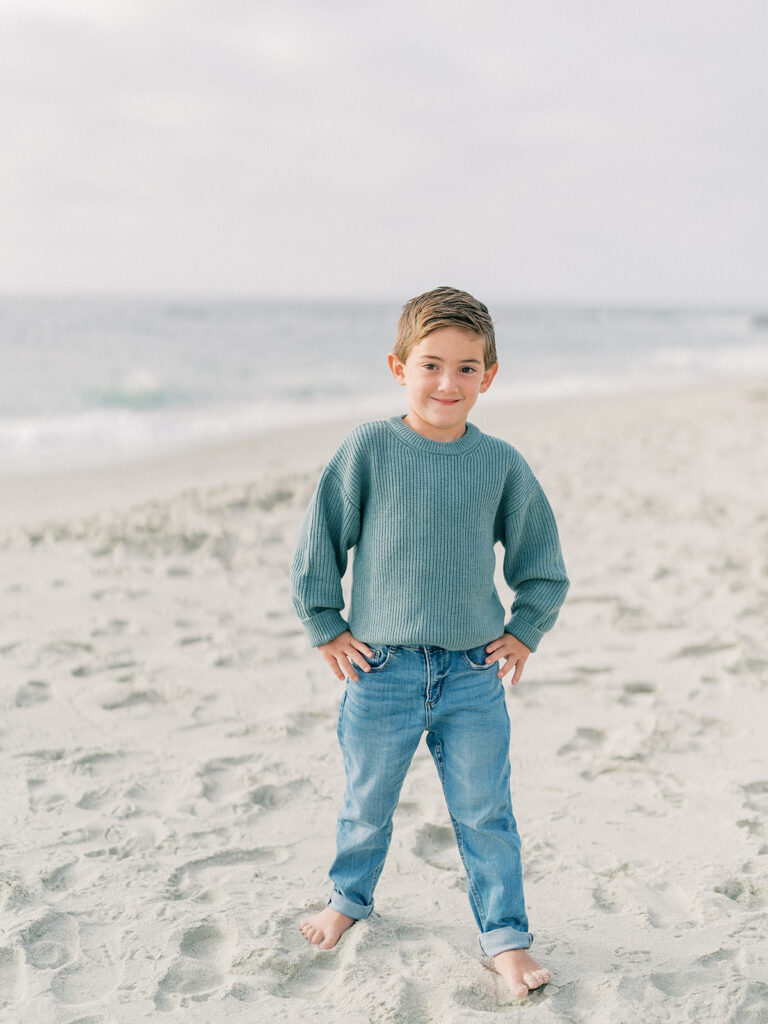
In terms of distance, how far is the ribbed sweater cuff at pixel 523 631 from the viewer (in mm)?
2098

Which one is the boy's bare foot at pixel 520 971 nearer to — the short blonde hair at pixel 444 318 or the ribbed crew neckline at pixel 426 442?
the ribbed crew neckline at pixel 426 442

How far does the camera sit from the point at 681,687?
3818 millimetres

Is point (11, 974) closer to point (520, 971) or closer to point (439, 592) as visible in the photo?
point (520, 971)

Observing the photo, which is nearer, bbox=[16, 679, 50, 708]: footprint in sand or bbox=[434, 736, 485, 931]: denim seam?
bbox=[434, 736, 485, 931]: denim seam

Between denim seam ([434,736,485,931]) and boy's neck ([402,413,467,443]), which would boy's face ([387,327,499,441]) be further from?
denim seam ([434,736,485,931])

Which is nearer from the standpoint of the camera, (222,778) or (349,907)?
(349,907)

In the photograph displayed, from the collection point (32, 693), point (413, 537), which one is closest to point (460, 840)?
point (413, 537)

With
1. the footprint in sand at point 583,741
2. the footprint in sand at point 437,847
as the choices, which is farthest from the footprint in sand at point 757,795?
the footprint in sand at point 437,847

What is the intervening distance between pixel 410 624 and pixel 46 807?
1.50 m

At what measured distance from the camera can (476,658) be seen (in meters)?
2.05

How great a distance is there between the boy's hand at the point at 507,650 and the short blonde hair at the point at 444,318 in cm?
61

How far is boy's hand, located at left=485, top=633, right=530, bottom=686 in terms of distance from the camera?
206 cm

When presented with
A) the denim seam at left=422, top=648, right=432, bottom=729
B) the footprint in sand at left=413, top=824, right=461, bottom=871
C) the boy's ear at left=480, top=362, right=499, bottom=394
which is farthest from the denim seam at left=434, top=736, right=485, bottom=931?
→ the boy's ear at left=480, top=362, right=499, bottom=394

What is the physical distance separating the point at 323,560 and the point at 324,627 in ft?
0.49
